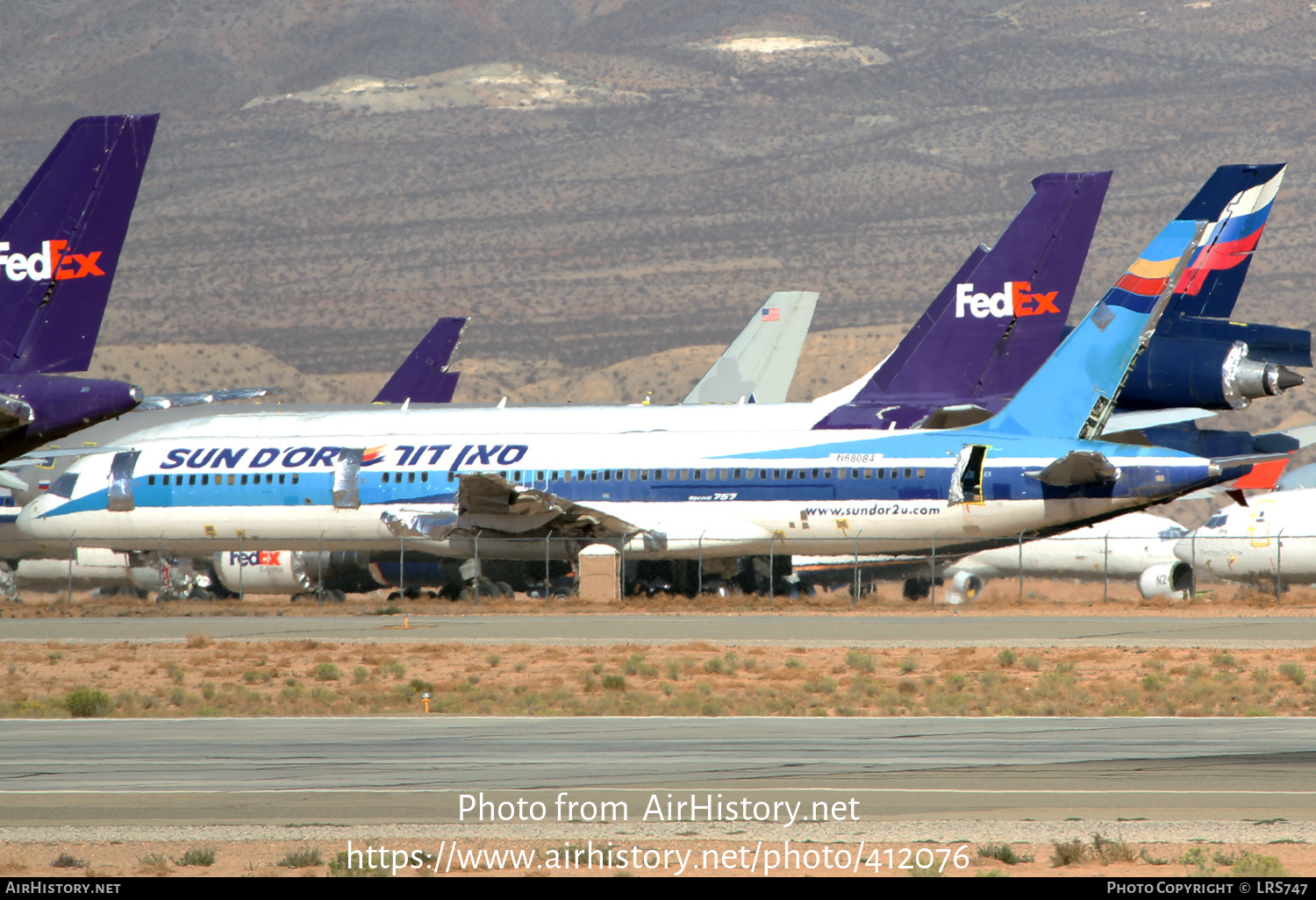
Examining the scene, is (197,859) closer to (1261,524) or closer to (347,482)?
(347,482)

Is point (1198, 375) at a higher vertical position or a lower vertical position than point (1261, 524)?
higher

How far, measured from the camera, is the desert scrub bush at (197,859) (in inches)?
417

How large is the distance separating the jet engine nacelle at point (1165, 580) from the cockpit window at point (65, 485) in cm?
2865

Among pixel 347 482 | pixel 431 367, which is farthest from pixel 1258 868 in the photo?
pixel 431 367

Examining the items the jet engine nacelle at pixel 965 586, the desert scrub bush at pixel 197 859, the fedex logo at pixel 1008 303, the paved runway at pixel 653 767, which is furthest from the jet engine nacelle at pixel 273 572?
the desert scrub bush at pixel 197 859

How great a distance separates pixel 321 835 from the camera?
11547 mm

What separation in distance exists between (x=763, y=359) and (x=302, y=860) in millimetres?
45037

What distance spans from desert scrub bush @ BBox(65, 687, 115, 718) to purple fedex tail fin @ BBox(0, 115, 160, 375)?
502cm

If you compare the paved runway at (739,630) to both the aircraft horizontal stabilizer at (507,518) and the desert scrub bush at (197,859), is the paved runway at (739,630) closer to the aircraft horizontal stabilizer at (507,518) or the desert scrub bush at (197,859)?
the aircraft horizontal stabilizer at (507,518)

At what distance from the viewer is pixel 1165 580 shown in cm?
5125

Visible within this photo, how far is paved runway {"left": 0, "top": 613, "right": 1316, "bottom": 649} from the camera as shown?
28547 mm

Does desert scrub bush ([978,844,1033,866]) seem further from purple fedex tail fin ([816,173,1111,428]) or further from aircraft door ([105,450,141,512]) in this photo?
aircraft door ([105,450,141,512])

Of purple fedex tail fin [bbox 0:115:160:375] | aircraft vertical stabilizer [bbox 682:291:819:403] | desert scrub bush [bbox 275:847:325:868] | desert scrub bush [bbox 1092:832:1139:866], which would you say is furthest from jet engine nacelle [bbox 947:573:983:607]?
desert scrub bush [bbox 275:847:325:868]

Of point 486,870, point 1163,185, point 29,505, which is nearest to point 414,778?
point 486,870
